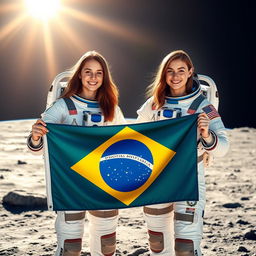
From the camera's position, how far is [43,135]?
309cm

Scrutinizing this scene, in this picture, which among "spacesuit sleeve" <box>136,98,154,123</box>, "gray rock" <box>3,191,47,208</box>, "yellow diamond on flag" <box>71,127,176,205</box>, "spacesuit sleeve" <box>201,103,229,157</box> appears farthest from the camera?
"gray rock" <box>3,191,47,208</box>

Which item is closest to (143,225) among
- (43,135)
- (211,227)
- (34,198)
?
(211,227)

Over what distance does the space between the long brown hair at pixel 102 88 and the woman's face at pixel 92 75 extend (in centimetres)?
3

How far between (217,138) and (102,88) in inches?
38.7

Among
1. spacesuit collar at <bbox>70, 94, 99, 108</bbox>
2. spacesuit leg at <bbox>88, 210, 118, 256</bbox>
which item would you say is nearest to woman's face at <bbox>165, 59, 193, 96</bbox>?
spacesuit collar at <bbox>70, 94, 99, 108</bbox>

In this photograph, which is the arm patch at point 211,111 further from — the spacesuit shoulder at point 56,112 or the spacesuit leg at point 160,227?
the spacesuit shoulder at point 56,112

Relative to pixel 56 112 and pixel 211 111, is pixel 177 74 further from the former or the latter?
pixel 56 112

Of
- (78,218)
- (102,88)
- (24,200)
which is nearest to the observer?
(78,218)

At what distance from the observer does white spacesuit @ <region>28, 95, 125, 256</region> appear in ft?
10.2

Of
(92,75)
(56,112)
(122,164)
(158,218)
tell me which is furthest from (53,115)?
(158,218)

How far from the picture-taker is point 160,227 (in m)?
3.20

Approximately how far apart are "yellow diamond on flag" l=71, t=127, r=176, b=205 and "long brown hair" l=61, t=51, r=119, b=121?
0.77 ft

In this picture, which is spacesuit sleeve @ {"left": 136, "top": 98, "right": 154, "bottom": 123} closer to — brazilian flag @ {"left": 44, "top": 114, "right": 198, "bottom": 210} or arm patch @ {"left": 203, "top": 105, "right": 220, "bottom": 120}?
brazilian flag @ {"left": 44, "top": 114, "right": 198, "bottom": 210}

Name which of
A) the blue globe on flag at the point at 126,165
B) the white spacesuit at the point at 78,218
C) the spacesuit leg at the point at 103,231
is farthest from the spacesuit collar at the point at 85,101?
the spacesuit leg at the point at 103,231
